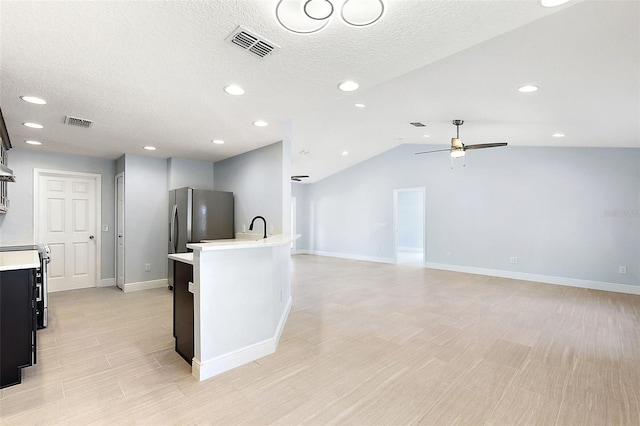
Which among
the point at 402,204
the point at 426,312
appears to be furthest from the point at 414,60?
the point at 402,204

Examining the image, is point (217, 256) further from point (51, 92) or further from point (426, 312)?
point (426, 312)

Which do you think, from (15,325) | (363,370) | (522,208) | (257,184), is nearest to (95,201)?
(257,184)

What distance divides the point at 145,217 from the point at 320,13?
17.4 feet

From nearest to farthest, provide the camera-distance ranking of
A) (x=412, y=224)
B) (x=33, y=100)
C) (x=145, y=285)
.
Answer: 1. (x=33, y=100)
2. (x=145, y=285)
3. (x=412, y=224)

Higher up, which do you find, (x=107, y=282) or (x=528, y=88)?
(x=528, y=88)

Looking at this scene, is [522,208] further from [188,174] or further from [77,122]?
[77,122]

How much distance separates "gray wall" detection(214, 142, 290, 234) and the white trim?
513cm

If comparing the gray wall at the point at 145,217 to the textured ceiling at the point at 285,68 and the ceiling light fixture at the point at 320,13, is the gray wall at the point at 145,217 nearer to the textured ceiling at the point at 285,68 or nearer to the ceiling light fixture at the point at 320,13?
the textured ceiling at the point at 285,68

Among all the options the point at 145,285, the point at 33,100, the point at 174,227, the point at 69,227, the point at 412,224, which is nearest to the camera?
the point at 33,100

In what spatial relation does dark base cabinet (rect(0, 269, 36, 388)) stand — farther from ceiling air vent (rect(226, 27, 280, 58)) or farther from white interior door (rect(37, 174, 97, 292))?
white interior door (rect(37, 174, 97, 292))

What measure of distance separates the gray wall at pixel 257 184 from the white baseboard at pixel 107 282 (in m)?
2.73

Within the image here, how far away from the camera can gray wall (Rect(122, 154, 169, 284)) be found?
18.0ft

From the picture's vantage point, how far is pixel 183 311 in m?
2.89

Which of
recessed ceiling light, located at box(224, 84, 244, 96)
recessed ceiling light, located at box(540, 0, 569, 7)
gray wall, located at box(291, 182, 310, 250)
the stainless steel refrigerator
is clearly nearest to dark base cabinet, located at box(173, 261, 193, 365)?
recessed ceiling light, located at box(224, 84, 244, 96)
